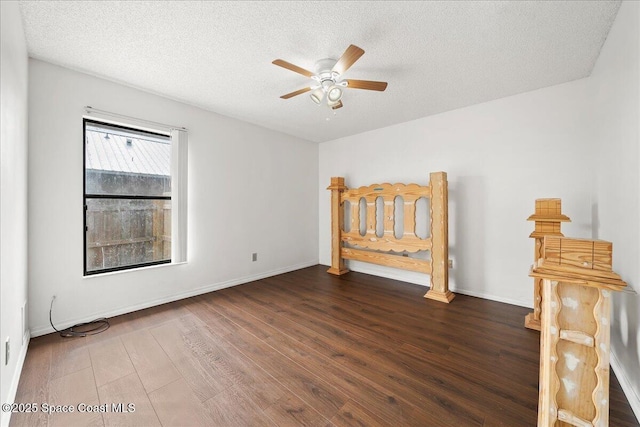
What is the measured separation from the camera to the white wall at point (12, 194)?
131cm

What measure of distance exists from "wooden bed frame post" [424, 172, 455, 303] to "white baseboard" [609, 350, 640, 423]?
137 centimetres

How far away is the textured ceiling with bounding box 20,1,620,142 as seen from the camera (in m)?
1.65

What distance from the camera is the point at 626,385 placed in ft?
5.11

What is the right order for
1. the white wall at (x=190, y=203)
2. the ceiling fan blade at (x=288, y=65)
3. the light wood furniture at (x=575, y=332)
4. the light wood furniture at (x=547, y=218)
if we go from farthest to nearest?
the white wall at (x=190, y=203) → the light wood furniture at (x=547, y=218) → the ceiling fan blade at (x=288, y=65) → the light wood furniture at (x=575, y=332)

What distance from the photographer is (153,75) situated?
2.47 meters

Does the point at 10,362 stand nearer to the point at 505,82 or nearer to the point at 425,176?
the point at 425,176

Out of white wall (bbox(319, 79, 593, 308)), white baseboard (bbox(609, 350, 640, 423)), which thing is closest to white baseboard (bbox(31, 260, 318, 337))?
white wall (bbox(319, 79, 593, 308))

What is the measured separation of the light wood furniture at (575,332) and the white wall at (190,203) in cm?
340

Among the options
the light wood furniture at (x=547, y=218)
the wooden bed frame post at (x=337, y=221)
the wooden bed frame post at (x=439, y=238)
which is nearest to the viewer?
the light wood furniture at (x=547, y=218)

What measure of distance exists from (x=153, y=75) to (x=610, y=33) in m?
3.84

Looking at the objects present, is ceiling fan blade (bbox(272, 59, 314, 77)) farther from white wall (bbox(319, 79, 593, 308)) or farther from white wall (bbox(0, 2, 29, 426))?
white wall (bbox(319, 79, 593, 308))

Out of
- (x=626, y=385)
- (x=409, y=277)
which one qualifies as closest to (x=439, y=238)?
(x=409, y=277)

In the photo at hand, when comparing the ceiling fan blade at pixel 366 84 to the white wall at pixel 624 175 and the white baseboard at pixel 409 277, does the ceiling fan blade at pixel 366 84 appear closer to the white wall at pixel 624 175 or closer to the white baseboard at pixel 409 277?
the white wall at pixel 624 175

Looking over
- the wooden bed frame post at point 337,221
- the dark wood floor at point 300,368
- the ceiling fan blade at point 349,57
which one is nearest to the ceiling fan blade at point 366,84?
the ceiling fan blade at point 349,57
